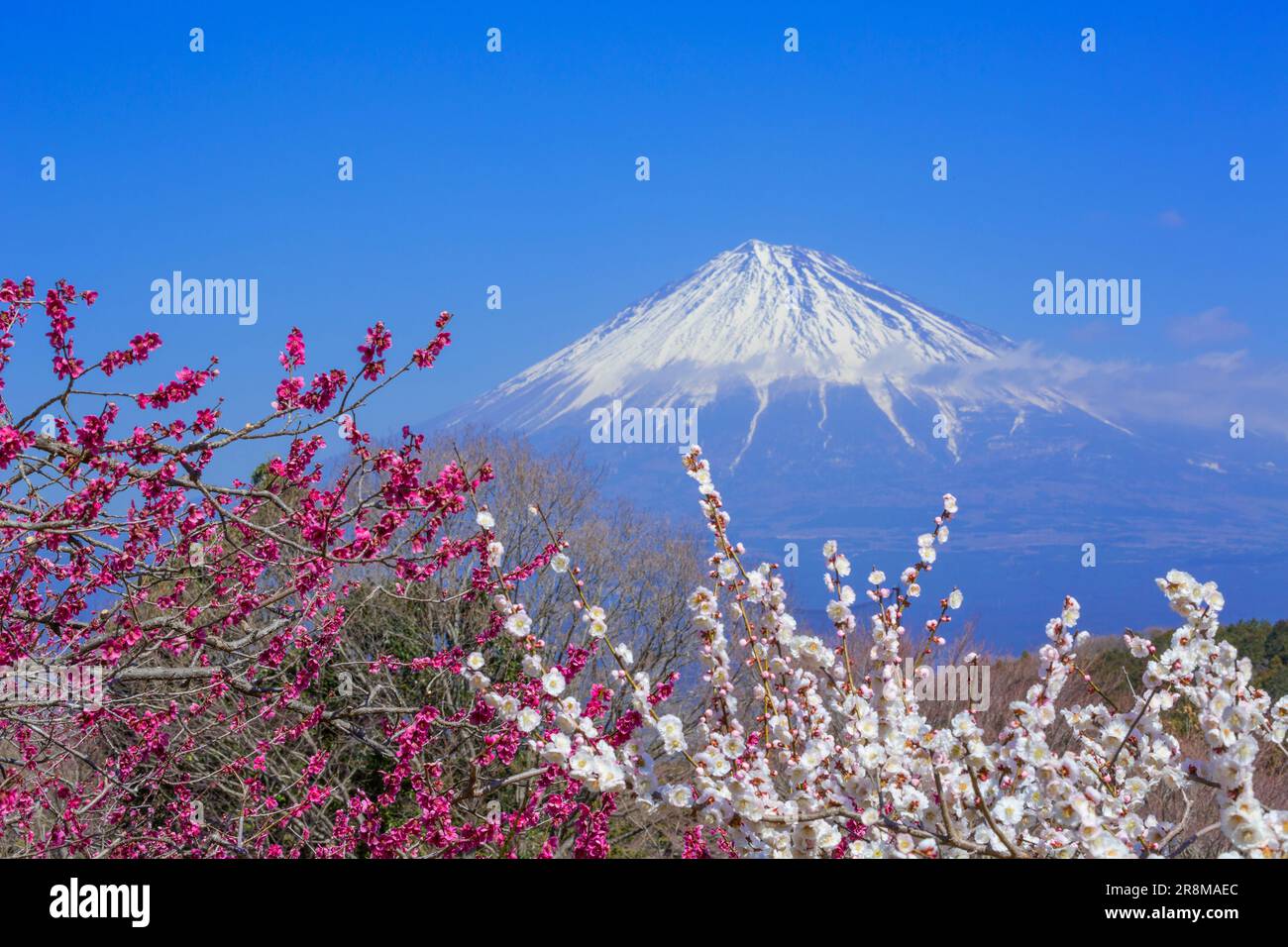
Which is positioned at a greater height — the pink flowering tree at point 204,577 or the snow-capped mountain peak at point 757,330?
the snow-capped mountain peak at point 757,330

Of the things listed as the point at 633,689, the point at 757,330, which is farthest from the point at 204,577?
the point at 757,330

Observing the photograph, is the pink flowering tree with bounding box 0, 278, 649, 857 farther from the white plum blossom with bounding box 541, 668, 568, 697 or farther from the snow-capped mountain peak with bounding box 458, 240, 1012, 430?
the snow-capped mountain peak with bounding box 458, 240, 1012, 430

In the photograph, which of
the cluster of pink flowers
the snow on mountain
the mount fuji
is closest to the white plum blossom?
the cluster of pink flowers

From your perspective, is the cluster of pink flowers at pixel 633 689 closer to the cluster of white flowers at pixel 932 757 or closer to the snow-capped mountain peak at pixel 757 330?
the cluster of white flowers at pixel 932 757

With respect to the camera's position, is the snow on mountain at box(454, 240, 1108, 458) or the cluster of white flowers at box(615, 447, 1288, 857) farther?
the snow on mountain at box(454, 240, 1108, 458)

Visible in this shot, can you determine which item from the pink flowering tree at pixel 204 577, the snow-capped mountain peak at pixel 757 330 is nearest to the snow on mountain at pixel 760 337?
the snow-capped mountain peak at pixel 757 330

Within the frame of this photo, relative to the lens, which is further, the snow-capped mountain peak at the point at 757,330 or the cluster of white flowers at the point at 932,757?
the snow-capped mountain peak at the point at 757,330
